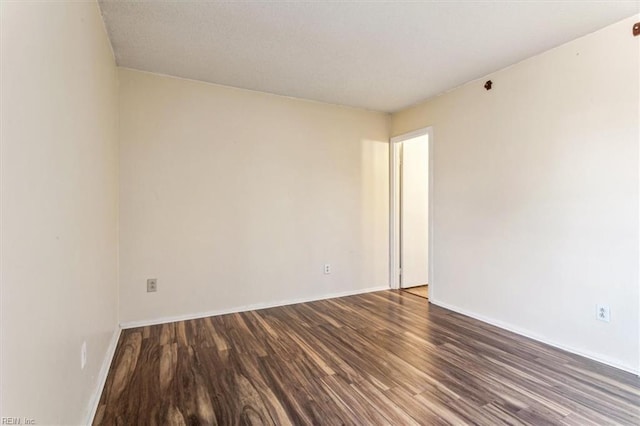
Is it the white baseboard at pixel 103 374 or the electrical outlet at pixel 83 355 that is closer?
the electrical outlet at pixel 83 355

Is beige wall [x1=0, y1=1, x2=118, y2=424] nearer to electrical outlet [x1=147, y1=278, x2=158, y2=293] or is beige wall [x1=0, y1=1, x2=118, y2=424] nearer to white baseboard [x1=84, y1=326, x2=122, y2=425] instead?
white baseboard [x1=84, y1=326, x2=122, y2=425]

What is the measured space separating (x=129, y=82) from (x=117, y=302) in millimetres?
2019

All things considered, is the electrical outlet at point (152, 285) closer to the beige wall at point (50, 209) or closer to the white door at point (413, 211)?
the beige wall at point (50, 209)

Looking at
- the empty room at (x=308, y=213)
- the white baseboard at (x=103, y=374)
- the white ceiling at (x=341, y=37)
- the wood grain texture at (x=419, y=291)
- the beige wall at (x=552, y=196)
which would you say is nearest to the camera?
the empty room at (x=308, y=213)

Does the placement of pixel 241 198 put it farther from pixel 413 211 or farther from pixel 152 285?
pixel 413 211

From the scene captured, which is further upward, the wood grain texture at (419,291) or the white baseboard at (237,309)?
the white baseboard at (237,309)

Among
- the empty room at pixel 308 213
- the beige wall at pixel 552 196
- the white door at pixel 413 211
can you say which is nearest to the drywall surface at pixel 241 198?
the empty room at pixel 308 213

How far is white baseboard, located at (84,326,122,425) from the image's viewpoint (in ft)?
5.40

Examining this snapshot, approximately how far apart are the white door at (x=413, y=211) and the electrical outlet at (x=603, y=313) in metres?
2.23

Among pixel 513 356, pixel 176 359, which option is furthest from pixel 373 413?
pixel 176 359

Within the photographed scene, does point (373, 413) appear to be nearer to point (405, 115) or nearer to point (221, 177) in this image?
point (221, 177)

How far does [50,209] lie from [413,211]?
3.99 metres

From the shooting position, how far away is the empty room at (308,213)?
49.7 inches

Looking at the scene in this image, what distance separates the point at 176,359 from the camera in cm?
229
